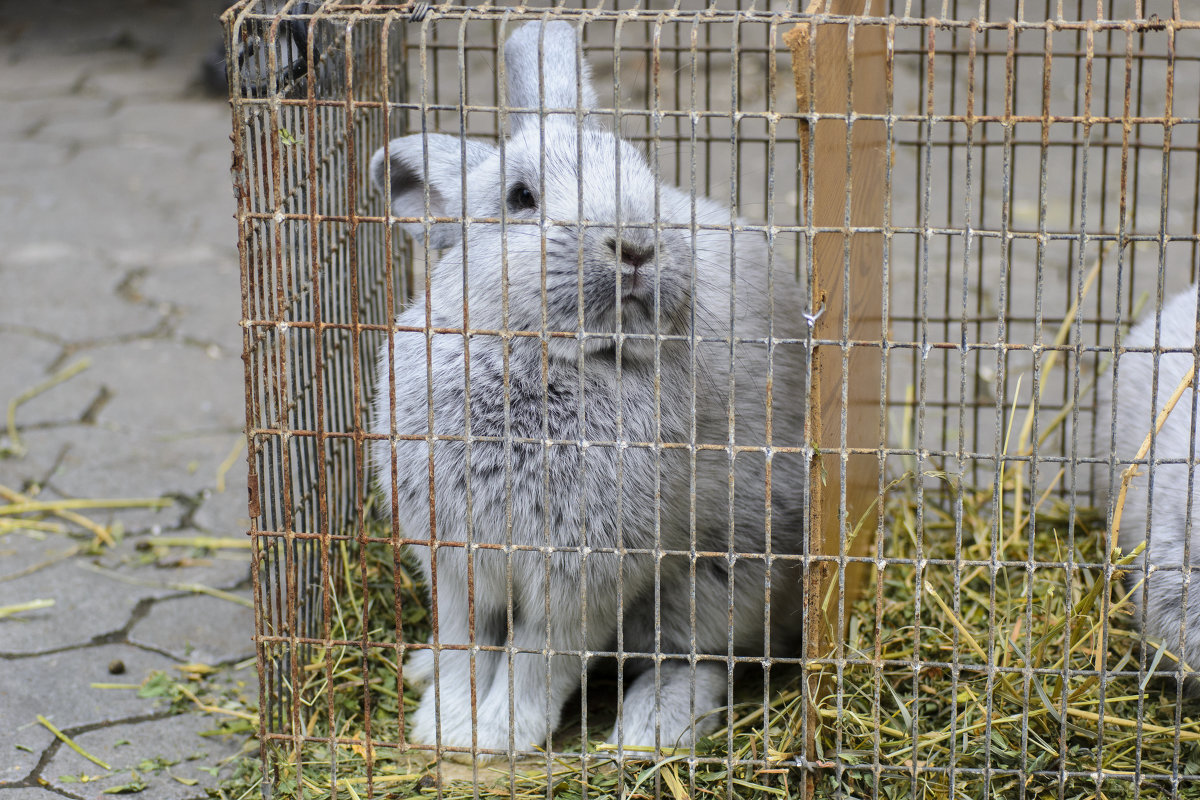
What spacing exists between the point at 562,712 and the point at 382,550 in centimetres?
80

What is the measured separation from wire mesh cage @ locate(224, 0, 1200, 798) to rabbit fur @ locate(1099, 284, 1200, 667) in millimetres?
14

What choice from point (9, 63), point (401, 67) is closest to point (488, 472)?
point (401, 67)

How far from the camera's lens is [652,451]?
8.72ft

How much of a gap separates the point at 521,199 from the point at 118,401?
243cm

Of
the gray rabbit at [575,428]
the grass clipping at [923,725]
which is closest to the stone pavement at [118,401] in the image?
the grass clipping at [923,725]

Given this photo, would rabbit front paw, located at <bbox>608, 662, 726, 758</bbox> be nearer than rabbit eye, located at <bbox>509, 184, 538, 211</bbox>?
No

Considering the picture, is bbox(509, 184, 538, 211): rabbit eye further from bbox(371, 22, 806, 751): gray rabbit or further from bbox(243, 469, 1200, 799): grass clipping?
bbox(243, 469, 1200, 799): grass clipping

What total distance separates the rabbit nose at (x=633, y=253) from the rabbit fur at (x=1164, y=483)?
3.08ft

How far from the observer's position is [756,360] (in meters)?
2.97

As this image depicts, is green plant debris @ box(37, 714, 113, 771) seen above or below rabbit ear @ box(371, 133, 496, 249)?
below

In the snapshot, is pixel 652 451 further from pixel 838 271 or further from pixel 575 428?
pixel 838 271

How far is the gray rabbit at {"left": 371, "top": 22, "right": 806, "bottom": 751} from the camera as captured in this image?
2.39m

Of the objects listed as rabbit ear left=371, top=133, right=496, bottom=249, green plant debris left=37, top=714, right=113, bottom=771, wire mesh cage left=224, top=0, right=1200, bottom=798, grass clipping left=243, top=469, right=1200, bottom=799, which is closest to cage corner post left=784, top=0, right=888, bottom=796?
wire mesh cage left=224, top=0, right=1200, bottom=798

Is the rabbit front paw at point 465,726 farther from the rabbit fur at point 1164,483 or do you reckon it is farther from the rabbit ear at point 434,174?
the rabbit fur at point 1164,483
